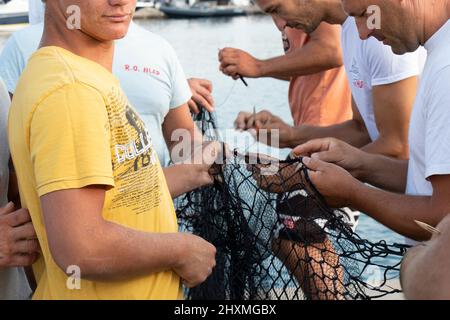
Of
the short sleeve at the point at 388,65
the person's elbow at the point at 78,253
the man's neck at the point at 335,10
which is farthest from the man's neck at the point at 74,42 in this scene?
the man's neck at the point at 335,10

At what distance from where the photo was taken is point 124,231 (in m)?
2.01

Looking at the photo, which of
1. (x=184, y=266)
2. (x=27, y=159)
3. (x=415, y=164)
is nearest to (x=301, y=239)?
(x=415, y=164)

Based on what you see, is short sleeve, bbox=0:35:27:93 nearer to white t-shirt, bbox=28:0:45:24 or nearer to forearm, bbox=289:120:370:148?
white t-shirt, bbox=28:0:45:24

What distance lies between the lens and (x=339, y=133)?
427cm

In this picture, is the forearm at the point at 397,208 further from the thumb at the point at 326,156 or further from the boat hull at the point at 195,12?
the boat hull at the point at 195,12

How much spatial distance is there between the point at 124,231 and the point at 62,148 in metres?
0.27

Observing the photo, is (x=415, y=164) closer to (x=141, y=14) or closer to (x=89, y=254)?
(x=89, y=254)

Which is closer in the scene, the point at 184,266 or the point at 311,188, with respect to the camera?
the point at 184,266

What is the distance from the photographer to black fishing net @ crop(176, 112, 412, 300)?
2.77 m

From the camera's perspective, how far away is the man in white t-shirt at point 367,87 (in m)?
3.72

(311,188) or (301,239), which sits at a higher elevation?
(311,188)

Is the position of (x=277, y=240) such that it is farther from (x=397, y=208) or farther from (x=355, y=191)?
(x=397, y=208)

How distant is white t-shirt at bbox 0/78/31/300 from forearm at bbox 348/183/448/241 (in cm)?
120

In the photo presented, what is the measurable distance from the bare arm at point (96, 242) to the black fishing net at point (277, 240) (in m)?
0.84
